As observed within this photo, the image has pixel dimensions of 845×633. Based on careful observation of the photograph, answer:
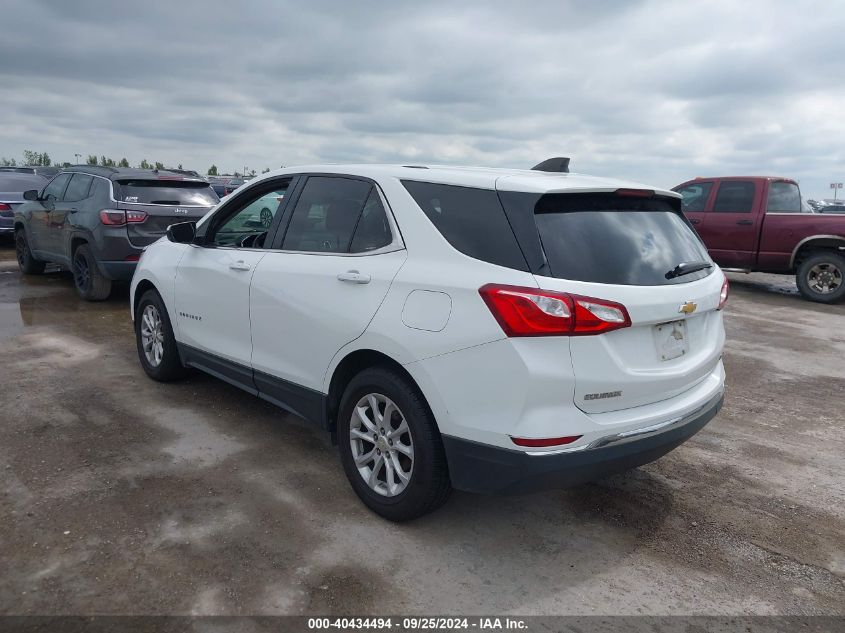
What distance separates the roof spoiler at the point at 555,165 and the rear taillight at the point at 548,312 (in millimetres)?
1300

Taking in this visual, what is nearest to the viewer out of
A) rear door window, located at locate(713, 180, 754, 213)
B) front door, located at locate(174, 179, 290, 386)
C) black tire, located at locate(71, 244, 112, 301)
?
front door, located at locate(174, 179, 290, 386)

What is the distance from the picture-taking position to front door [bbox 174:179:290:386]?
429 centimetres

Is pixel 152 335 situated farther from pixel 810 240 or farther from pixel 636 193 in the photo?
pixel 810 240

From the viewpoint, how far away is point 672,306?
307cm

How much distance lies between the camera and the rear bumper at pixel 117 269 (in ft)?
26.6

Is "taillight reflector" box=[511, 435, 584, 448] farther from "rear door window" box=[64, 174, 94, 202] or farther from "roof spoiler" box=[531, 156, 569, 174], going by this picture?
"rear door window" box=[64, 174, 94, 202]

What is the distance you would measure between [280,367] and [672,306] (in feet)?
7.33

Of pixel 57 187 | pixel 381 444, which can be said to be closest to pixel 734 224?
pixel 381 444

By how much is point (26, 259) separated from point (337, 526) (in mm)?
9801

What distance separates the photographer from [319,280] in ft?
12.0

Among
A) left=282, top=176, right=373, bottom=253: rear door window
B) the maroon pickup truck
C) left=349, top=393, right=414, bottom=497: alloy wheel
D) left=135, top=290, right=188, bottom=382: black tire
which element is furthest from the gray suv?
the maroon pickup truck

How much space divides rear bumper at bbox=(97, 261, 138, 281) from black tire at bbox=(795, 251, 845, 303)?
10.3 metres

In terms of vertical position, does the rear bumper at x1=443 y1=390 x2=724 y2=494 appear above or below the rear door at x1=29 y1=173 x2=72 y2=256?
below

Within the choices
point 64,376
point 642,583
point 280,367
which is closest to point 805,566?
point 642,583
